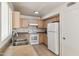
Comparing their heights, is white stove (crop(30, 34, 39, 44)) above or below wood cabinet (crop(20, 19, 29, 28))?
below

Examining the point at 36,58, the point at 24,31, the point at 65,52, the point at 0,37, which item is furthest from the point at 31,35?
Answer: the point at 36,58

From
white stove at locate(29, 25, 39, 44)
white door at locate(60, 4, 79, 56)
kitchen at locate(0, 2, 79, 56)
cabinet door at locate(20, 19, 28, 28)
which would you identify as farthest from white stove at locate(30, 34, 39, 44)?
white door at locate(60, 4, 79, 56)

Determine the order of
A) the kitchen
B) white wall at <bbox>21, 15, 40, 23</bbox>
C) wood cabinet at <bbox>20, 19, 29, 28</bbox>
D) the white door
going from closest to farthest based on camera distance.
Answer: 1. the kitchen
2. the white door
3. wood cabinet at <bbox>20, 19, 29, 28</bbox>
4. white wall at <bbox>21, 15, 40, 23</bbox>

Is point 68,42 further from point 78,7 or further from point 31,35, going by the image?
point 31,35

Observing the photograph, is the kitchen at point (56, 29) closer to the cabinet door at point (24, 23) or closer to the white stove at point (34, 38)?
the cabinet door at point (24, 23)

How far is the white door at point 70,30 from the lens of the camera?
311cm

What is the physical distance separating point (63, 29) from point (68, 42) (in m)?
0.58

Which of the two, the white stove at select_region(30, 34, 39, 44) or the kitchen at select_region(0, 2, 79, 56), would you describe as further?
the white stove at select_region(30, 34, 39, 44)

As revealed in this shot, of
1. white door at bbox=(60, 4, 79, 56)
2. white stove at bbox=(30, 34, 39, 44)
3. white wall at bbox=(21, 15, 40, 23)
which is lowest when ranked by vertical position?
white stove at bbox=(30, 34, 39, 44)

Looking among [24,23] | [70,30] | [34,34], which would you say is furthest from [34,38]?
[70,30]

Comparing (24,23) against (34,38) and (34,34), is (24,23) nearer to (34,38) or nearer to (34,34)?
(34,34)

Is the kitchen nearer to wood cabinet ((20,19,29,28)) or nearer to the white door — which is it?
the white door

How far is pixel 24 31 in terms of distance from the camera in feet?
24.1

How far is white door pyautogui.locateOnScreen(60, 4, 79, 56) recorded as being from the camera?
3.11m
